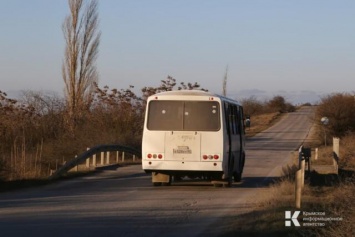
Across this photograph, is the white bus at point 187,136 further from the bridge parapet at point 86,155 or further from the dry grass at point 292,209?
the bridge parapet at point 86,155

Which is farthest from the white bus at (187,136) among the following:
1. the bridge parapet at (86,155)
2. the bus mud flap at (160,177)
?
the bridge parapet at (86,155)

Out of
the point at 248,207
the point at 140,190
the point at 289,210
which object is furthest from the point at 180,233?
the point at 140,190

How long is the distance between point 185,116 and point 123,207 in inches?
201

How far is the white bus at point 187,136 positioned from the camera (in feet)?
62.4

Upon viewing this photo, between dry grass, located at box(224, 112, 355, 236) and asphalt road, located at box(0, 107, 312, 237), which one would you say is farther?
asphalt road, located at box(0, 107, 312, 237)

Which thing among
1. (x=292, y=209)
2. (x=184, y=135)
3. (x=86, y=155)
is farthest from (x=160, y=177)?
(x=292, y=209)

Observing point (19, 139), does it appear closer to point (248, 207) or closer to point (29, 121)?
point (29, 121)

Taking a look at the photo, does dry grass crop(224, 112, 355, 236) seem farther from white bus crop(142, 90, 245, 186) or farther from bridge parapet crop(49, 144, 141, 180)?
bridge parapet crop(49, 144, 141, 180)

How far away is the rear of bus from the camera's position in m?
19.0

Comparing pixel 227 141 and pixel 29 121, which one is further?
pixel 29 121

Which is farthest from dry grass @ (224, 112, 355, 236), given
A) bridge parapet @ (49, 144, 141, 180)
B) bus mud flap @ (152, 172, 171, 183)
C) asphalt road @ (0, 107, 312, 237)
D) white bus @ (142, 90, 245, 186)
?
bridge parapet @ (49, 144, 141, 180)

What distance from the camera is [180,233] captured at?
11555 millimetres

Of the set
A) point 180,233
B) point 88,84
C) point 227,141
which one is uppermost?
point 88,84

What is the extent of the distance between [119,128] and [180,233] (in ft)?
88.9
